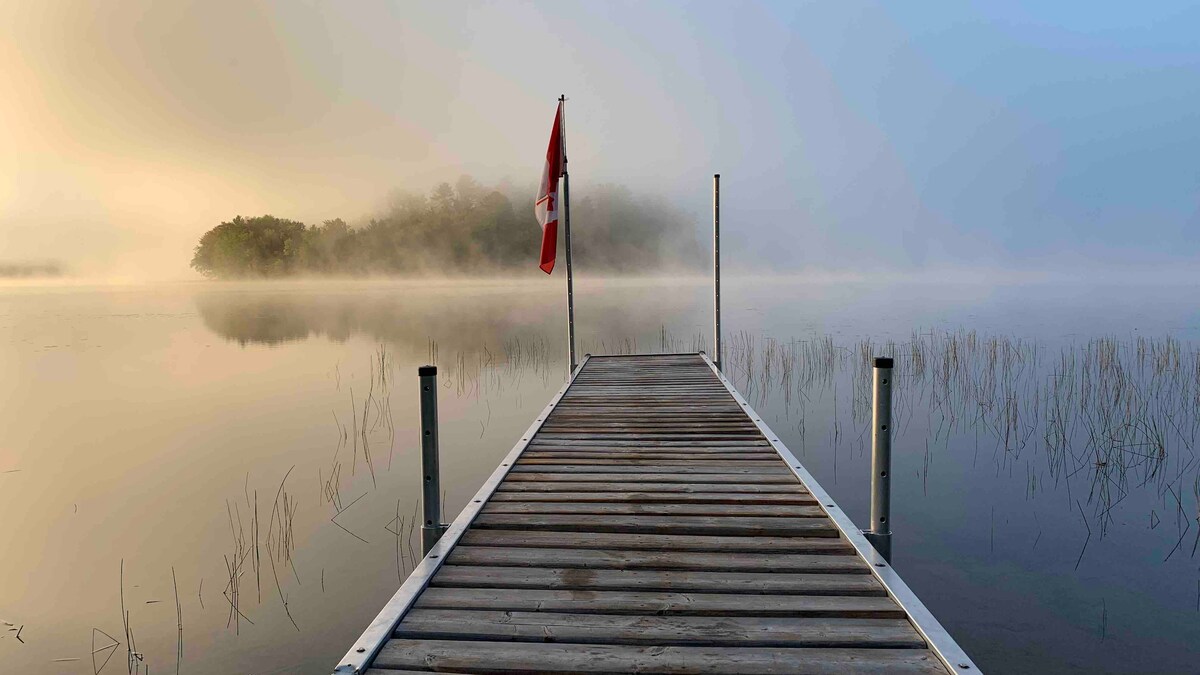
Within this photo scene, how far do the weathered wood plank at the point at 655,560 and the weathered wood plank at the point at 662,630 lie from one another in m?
0.43

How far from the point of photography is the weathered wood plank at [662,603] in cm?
253

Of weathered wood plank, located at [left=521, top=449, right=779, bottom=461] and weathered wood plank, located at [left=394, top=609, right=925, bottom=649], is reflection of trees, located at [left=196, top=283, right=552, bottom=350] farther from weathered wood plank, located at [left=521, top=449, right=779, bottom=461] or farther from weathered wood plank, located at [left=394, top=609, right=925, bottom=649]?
weathered wood plank, located at [left=394, top=609, right=925, bottom=649]

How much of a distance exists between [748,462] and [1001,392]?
789 cm

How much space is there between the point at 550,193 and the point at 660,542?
20.2 feet

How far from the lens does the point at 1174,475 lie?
6.46 meters

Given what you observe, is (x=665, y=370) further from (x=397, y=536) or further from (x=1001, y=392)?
(x=1001, y=392)

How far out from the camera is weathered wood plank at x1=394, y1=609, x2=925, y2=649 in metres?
2.34

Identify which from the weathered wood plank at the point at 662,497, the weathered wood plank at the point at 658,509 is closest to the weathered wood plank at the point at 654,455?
the weathered wood plank at the point at 662,497

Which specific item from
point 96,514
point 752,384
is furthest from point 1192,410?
point 96,514

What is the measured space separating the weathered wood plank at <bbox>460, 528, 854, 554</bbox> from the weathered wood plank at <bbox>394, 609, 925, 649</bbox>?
0.63m

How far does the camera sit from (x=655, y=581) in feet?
9.18

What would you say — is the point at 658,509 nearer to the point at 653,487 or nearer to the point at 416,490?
the point at 653,487

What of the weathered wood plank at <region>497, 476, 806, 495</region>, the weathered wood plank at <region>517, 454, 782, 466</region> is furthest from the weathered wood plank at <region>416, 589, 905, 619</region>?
the weathered wood plank at <region>517, 454, 782, 466</region>

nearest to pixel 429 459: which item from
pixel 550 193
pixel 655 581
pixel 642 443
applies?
pixel 655 581
